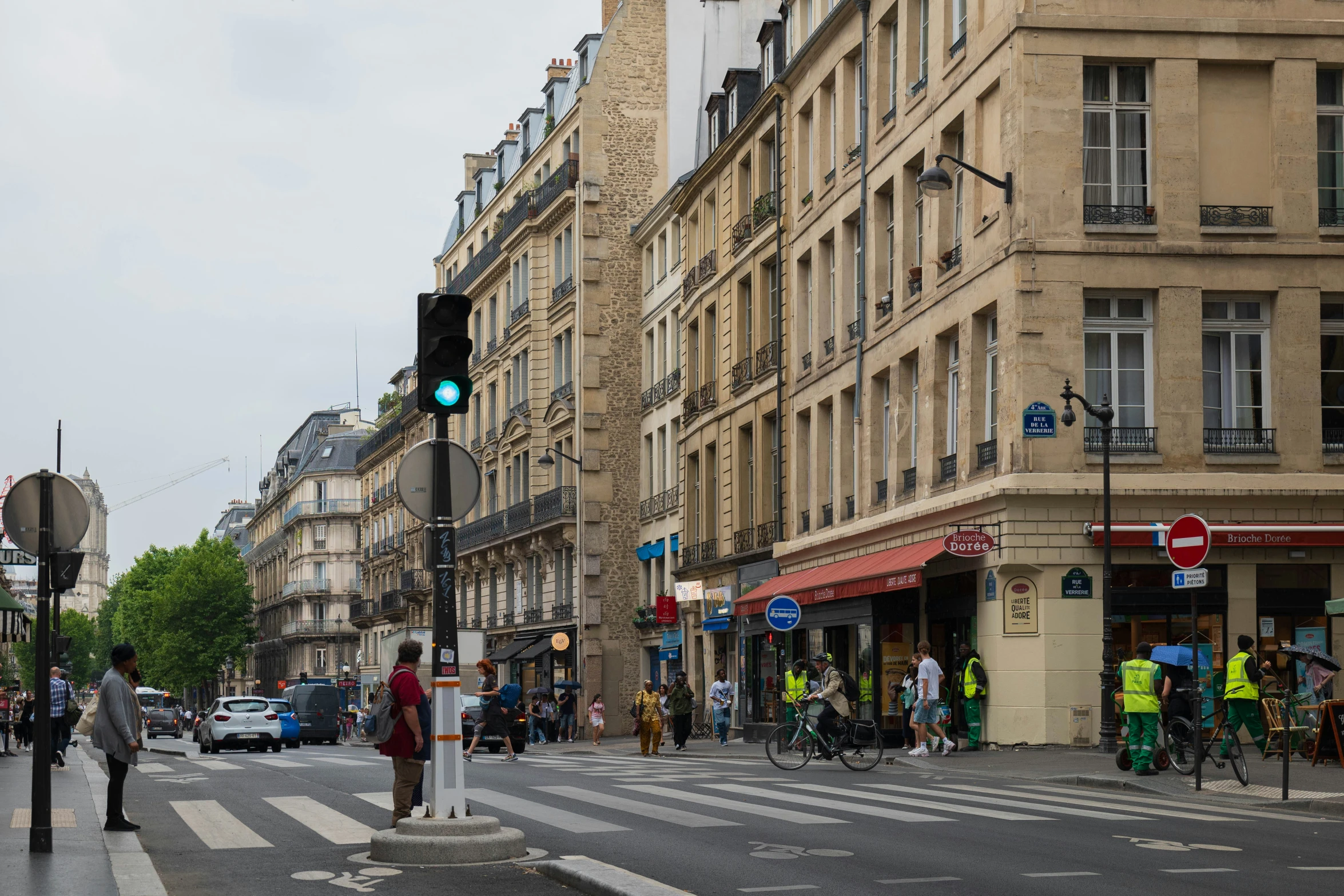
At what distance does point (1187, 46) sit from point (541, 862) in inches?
777

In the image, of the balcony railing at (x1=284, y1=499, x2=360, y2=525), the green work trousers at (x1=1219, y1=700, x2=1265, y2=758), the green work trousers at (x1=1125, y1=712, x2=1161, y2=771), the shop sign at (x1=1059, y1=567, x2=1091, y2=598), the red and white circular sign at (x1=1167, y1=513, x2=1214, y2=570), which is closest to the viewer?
the red and white circular sign at (x1=1167, y1=513, x2=1214, y2=570)

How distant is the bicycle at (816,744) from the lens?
76.3 ft

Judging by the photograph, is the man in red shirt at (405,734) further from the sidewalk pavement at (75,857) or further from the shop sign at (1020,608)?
the shop sign at (1020,608)

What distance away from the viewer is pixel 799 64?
38.4 meters

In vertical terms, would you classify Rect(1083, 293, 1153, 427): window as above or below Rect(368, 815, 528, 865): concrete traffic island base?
above

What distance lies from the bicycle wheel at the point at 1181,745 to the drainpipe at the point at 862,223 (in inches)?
561

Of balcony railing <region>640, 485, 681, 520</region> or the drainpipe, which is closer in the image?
the drainpipe

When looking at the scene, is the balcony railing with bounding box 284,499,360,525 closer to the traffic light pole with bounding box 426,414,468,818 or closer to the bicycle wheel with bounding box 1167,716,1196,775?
the bicycle wheel with bounding box 1167,716,1196,775

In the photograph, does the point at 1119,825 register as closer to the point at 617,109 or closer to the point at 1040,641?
the point at 1040,641

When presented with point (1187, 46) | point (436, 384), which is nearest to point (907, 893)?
point (436, 384)

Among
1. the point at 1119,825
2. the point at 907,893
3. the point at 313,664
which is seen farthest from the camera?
the point at 313,664

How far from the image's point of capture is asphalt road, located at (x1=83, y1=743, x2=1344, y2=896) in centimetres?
1052

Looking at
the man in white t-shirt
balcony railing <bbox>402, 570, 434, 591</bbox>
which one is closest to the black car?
balcony railing <bbox>402, 570, 434, 591</bbox>

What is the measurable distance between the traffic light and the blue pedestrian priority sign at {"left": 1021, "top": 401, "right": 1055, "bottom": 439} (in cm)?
1514
